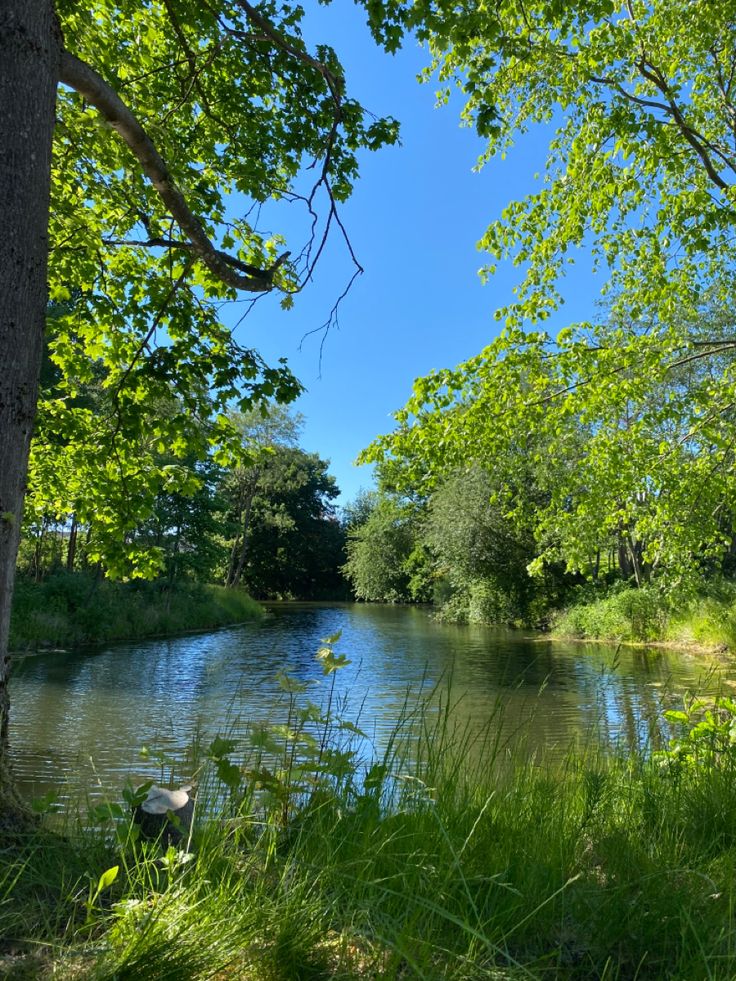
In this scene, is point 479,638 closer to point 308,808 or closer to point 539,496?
point 539,496

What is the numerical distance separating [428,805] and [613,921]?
0.94m

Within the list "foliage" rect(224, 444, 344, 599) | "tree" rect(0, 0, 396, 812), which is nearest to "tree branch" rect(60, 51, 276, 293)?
"tree" rect(0, 0, 396, 812)

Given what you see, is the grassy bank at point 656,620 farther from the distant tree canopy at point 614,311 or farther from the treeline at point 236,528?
the treeline at point 236,528

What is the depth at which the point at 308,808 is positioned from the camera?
2.81 metres

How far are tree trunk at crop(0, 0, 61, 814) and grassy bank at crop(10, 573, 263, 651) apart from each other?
539 inches

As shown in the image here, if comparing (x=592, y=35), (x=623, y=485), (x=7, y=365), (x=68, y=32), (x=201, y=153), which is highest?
(x=592, y=35)

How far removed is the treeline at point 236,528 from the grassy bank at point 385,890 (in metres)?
3.50

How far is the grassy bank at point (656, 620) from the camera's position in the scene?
17391 mm

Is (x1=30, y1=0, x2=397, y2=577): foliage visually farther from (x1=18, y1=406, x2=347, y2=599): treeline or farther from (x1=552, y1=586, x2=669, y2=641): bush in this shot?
(x1=552, y1=586, x2=669, y2=641): bush

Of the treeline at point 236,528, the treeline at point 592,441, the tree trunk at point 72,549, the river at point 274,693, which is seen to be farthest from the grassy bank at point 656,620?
the tree trunk at point 72,549

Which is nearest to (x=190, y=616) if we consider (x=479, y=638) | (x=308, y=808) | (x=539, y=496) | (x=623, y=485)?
(x=479, y=638)

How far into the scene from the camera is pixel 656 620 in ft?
66.5

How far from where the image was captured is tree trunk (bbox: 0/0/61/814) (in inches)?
101

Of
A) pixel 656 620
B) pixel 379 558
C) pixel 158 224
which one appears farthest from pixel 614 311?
pixel 379 558
